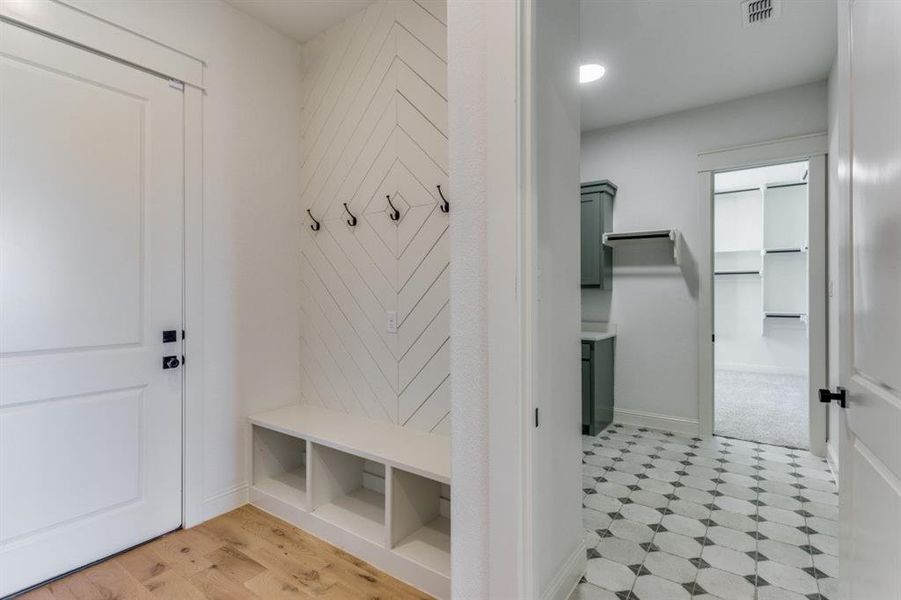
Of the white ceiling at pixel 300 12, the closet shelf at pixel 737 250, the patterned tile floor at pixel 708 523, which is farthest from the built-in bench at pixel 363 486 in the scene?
the closet shelf at pixel 737 250

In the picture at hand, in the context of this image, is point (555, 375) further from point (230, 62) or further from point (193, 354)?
point (230, 62)

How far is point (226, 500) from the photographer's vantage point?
242cm

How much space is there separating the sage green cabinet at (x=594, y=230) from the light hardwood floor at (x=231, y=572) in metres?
2.99

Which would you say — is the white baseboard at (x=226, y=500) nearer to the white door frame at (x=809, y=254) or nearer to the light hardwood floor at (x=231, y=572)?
the light hardwood floor at (x=231, y=572)

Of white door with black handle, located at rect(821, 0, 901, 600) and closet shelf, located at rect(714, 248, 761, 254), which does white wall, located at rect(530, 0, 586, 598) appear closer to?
white door with black handle, located at rect(821, 0, 901, 600)

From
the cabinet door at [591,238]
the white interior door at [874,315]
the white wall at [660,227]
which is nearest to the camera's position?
the white interior door at [874,315]

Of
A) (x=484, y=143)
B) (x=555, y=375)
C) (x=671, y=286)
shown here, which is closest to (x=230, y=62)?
(x=484, y=143)

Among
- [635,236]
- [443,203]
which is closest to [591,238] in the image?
[635,236]

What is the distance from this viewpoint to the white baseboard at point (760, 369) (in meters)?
6.17

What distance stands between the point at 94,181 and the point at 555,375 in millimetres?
2211

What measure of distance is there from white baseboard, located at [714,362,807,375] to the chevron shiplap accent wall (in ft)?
20.4

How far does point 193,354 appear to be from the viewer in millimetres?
2291

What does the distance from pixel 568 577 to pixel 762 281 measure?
6.37m

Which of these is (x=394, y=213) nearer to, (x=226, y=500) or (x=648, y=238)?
(x=226, y=500)
